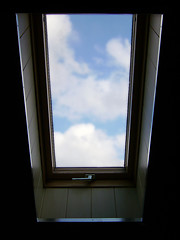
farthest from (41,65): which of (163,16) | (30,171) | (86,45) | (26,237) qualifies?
(26,237)

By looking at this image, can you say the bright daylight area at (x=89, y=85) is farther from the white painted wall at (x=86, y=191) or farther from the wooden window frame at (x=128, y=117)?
the white painted wall at (x=86, y=191)

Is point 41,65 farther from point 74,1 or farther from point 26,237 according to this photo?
point 26,237

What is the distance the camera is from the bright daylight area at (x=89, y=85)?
5.91 feet

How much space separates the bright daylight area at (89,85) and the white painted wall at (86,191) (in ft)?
0.54

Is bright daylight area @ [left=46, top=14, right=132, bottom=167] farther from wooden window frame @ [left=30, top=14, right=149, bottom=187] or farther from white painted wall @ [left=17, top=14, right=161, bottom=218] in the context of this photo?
white painted wall @ [left=17, top=14, right=161, bottom=218]

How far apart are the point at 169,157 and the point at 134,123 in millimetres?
378

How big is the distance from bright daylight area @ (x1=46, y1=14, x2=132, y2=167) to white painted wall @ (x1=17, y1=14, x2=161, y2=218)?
163 mm

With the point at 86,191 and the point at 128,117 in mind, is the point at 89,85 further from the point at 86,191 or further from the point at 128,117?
the point at 86,191

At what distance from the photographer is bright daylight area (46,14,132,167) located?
5.91 ft

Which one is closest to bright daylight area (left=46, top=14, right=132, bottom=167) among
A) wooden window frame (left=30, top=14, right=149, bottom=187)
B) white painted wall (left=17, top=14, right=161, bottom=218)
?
wooden window frame (left=30, top=14, right=149, bottom=187)

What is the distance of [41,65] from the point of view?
1897 mm

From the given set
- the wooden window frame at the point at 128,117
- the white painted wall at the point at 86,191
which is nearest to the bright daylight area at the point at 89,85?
the wooden window frame at the point at 128,117

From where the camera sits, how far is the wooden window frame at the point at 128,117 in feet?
5.90

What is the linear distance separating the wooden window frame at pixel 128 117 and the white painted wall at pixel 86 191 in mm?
50
